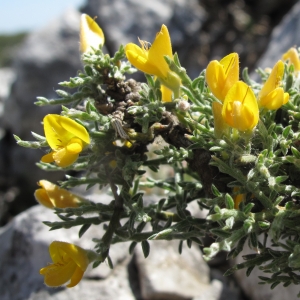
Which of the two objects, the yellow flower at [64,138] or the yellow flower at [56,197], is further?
the yellow flower at [56,197]

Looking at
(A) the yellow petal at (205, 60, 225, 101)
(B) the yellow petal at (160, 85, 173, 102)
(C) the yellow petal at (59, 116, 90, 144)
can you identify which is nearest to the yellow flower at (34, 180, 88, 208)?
(C) the yellow petal at (59, 116, 90, 144)

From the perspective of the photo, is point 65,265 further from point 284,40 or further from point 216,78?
point 284,40

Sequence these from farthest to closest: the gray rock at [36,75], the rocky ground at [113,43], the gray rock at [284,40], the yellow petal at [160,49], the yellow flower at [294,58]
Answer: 1. the gray rock at [36,75]
2. the rocky ground at [113,43]
3. the gray rock at [284,40]
4. the yellow flower at [294,58]
5. the yellow petal at [160,49]

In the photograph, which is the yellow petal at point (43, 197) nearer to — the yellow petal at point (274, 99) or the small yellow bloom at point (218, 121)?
the small yellow bloom at point (218, 121)

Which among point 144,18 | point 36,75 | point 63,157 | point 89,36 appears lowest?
point 36,75

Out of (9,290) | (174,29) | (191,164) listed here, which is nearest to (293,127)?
(191,164)

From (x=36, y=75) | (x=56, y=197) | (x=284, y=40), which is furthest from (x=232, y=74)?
(x=36, y=75)

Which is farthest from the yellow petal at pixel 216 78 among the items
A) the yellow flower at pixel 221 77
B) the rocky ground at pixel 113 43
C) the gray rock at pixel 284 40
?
the rocky ground at pixel 113 43
